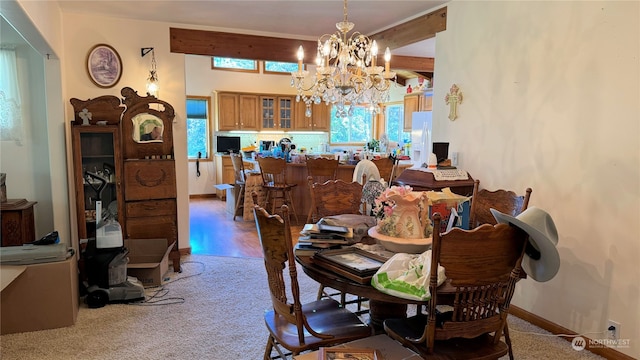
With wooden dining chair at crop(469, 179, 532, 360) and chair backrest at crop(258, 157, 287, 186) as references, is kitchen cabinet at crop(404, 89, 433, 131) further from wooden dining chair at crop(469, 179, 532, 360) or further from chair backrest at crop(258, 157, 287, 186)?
wooden dining chair at crop(469, 179, 532, 360)

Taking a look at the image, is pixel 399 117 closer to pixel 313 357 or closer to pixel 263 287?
pixel 263 287

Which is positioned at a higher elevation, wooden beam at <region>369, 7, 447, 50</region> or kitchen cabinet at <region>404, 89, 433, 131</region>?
wooden beam at <region>369, 7, 447, 50</region>

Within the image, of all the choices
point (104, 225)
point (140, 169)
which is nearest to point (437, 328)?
point (104, 225)

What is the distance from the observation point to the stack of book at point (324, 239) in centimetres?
211

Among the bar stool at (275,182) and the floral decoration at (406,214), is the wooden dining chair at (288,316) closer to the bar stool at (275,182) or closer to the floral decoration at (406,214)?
the floral decoration at (406,214)

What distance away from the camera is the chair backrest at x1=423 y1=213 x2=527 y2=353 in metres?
1.54

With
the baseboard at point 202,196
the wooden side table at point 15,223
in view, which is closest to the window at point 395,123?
the baseboard at point 202,196

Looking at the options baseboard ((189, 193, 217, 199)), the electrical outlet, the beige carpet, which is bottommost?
the beige carpet

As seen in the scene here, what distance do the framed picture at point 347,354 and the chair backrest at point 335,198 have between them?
151 centimetres

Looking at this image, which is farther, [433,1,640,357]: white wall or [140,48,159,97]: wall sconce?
[140,48,159,97]: wall sconce

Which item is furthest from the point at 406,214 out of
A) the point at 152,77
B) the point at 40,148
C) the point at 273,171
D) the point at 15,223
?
the point at 273,171

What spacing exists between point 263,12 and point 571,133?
2852mm

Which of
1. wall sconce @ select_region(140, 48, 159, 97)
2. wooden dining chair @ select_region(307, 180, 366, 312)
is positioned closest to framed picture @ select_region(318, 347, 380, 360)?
wooden dining chair @ select_region(307, 180, 366, 312)

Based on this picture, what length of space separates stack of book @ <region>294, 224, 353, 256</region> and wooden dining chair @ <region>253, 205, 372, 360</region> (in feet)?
0.79
